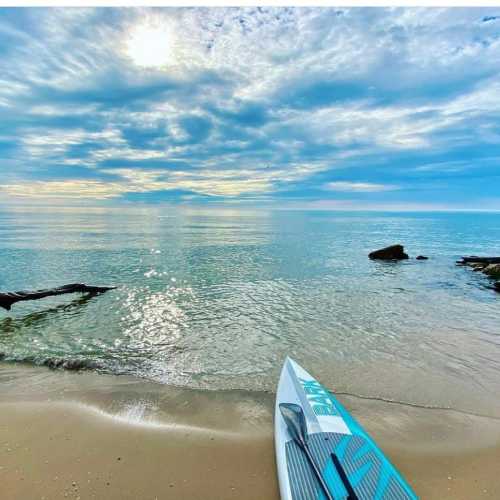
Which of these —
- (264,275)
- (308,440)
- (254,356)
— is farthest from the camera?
(264,275)

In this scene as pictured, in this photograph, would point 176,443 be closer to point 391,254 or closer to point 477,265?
point 391,254

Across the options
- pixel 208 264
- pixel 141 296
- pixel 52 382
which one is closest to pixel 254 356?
pixel 52 382

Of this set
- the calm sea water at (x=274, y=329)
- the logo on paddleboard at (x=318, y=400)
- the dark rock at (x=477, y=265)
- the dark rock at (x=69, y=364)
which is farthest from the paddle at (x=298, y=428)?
the dark rock at (x=477, y=265)

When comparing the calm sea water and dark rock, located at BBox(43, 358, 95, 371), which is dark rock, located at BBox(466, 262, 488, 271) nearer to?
the calm sea water

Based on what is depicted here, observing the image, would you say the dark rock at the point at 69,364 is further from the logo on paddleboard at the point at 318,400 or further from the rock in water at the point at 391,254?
the rock in water at the point at 391,254

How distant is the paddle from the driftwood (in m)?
12.9

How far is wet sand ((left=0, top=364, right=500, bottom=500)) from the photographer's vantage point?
173 inches

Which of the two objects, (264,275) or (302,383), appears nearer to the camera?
(302,383)

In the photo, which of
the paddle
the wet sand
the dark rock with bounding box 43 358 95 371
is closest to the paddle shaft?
the paddle

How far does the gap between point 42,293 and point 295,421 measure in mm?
13541

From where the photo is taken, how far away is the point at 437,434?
18.9 ft

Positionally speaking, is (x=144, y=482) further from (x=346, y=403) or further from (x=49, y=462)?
(x=346, y=403)

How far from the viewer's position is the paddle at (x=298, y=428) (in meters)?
4.47

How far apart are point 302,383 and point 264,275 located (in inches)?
592
